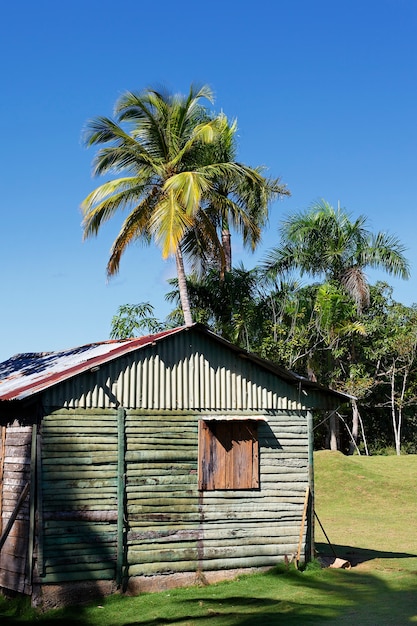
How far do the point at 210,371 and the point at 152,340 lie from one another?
1348 mm

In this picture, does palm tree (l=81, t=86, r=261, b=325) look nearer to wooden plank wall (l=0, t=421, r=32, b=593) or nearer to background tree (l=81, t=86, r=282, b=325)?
background tree (l=81, t=86, r=282, b=325)

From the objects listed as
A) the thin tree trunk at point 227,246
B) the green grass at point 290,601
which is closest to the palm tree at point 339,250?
the thin tree trunk at point 227,246

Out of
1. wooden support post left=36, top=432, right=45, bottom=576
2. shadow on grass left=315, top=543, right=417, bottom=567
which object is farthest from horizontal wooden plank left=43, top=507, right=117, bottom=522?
shadow on grass left=315, top=543, right=417, bottom=567

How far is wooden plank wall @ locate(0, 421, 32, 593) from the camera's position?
44.6 feet

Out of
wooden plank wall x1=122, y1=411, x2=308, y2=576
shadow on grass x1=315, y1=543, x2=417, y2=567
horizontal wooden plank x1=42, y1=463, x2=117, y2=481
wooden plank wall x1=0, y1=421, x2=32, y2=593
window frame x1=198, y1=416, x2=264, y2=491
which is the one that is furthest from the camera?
shadow on grass x1=315, y1=543, x2=417, y2=567

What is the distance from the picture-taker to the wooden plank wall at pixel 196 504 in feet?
46.8

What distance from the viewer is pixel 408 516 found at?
87.4 feet

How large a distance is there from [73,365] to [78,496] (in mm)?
2475

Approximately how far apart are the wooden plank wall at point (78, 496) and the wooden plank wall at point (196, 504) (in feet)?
1.35

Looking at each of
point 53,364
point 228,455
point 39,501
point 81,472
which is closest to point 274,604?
point 228,455

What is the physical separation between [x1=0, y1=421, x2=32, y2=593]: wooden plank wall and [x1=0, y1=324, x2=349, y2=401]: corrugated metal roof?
2.83 ft

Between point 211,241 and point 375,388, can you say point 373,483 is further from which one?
point 375,388

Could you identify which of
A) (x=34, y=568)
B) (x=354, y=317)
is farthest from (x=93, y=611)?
(x=354, y=317)

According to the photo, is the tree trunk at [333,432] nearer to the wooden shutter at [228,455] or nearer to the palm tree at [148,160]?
the palm tree at [148,160]
